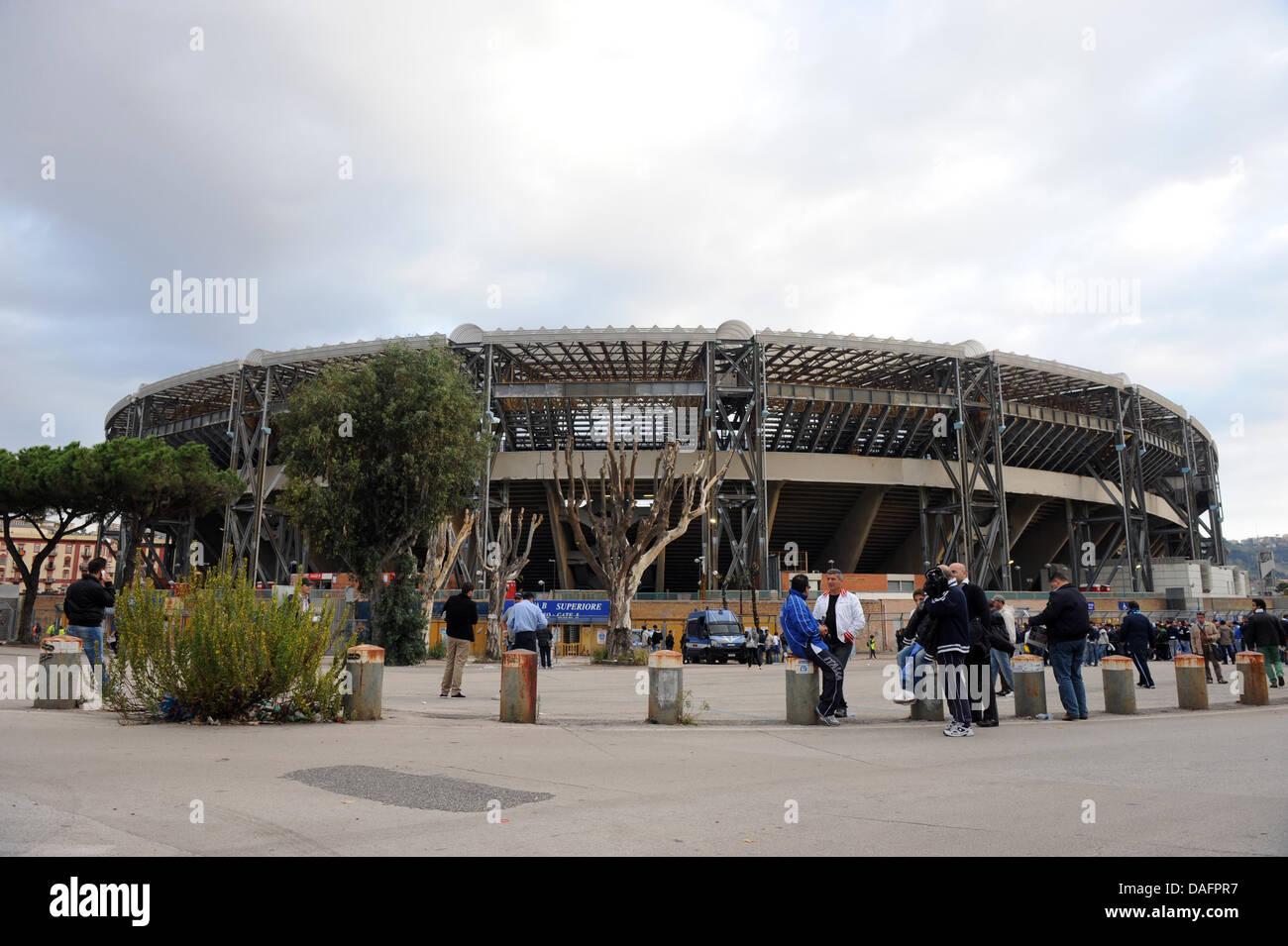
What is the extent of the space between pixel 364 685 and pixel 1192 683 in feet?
32.6

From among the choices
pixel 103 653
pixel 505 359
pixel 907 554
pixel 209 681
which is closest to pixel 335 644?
pixel 209 681

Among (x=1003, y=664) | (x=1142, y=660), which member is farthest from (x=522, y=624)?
(x=1142, y=660)

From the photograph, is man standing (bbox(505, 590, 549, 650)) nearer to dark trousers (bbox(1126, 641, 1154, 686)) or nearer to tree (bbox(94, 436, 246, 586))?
dark trousers (bbox(1126, 641, 1154, 686))

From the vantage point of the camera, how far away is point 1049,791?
5188 millimetres

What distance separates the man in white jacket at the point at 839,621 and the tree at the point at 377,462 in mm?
13683

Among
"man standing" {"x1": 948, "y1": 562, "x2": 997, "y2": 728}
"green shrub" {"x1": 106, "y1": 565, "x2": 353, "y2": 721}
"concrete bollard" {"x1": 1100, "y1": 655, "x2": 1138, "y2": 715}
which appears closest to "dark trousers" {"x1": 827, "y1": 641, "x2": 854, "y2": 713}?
"man standing" {"x1": 948, "y1": 562, "x2": 997, "y2": 728}

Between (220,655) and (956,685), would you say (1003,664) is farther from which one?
(220,655)

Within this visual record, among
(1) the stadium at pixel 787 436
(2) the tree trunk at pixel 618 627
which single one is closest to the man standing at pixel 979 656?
(2) the tree trunk at pixel 618 627

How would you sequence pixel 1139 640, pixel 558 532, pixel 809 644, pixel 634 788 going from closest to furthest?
pixel 634 788, pixel 809 644, pixel 1139 640, pixel 558 532

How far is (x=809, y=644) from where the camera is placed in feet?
28.9

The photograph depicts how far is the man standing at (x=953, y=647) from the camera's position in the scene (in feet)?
26.6

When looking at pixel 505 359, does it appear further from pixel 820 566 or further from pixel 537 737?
pixel 537 737

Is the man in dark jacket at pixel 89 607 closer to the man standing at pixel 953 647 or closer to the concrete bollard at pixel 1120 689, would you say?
the man standing at pixel 953 647
